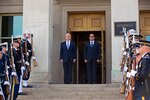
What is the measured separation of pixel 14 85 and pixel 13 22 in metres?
9.37

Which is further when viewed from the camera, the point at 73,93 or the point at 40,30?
the point at 40,30

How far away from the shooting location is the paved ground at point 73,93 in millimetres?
11852

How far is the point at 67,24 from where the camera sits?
19.1 metres

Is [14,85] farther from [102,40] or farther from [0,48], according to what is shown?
[102,40]

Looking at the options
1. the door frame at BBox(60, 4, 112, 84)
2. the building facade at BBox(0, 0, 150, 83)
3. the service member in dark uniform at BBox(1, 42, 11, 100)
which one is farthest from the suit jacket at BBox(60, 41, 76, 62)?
the service member in dark uniform at BBox(1, 42, 11, 100)

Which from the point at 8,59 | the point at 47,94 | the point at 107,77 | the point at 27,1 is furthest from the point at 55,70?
the point at 8,59

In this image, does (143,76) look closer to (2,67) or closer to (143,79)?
(143,79)

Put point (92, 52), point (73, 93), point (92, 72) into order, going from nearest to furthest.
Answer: point (73, 93)
point (92, 72)
point (92, 52)


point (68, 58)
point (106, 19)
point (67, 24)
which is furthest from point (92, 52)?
point (67, 24)

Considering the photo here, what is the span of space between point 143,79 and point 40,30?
27.0 feet

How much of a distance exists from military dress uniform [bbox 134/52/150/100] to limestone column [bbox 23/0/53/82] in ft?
24.6

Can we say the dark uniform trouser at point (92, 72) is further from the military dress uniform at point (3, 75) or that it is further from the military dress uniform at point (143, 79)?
the military dress uniform at point (143, 79)

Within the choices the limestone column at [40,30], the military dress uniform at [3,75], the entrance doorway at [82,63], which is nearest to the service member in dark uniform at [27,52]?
the limestone column at [40,30]

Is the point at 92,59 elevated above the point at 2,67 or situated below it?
above
